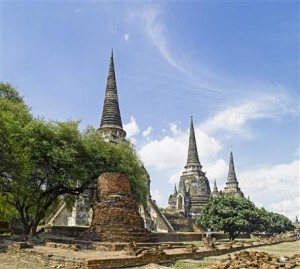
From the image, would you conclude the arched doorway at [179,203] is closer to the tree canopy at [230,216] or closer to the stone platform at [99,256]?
the tree canopy at [230,216]

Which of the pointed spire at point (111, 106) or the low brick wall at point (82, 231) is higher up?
the pointed spire at point (111, 106)

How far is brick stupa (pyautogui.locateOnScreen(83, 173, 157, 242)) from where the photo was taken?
16062 millimetres

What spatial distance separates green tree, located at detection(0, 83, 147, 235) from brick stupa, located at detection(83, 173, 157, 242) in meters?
3.09

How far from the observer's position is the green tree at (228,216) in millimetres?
33125

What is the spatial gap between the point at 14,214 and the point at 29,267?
18.2m

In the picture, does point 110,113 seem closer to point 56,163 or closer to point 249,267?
point 56,163

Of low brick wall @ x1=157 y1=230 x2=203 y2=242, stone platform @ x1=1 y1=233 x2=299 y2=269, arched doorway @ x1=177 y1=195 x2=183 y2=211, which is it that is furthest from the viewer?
arched doorway @ x1=177 y1=195 x2=183 y2=211

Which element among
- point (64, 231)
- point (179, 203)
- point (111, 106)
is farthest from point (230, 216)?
point (179, 203)

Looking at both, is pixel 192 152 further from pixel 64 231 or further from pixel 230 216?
pixel 64 231

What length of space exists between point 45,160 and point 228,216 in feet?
67.1

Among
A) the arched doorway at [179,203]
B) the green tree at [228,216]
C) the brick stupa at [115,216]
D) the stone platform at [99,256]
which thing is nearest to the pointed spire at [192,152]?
the arched doorway at [179,203]

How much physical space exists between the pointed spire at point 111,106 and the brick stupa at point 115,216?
25.6 metres

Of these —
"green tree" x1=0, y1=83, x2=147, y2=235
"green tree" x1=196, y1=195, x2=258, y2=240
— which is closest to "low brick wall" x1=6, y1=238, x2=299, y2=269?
"green tree" x1=0, y1=83, x2=147, y2=235

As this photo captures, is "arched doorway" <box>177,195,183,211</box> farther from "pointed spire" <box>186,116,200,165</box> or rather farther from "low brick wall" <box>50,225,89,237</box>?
"low brick wall" <box>50,225,89,237</box>
